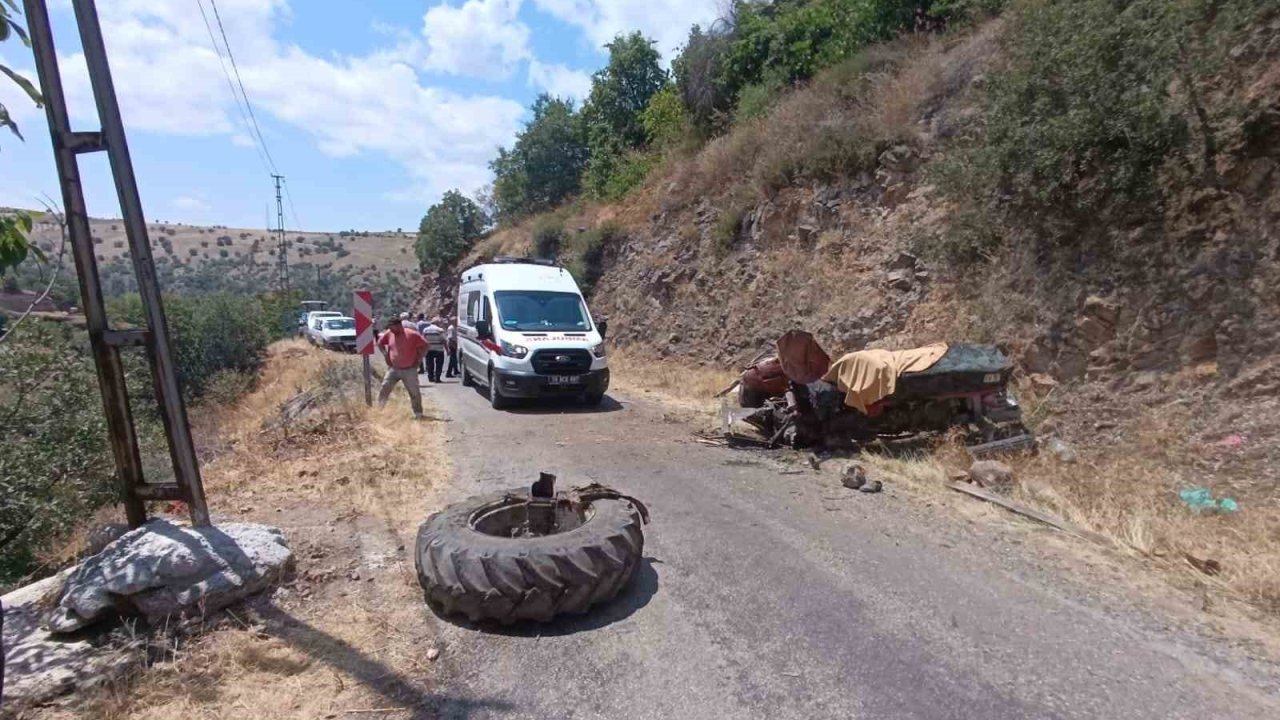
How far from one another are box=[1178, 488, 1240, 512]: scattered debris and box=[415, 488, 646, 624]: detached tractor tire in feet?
16.2

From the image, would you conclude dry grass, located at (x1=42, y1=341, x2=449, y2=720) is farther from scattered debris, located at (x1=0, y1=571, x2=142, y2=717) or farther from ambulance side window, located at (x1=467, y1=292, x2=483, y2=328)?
ambulance side window, located at (x1=467, y1=292, x2=483, y2=328)

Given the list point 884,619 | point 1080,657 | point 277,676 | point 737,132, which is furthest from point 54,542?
point 737,132

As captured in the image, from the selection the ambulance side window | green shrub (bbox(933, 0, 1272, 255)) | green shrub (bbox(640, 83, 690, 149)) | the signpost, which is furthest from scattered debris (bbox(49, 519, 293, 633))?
green shrub (bbox(640, 83, 690, 149))

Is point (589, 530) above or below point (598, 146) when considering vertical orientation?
below

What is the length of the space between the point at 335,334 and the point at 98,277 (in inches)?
1195

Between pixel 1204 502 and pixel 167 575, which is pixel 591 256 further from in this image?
pixel 167 575

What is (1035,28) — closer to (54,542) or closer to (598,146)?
(54,542)

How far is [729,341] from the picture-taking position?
16.5 m

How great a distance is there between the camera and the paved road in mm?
3473

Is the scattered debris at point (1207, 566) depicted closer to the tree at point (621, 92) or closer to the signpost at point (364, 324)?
the signpost at point (364, 324)

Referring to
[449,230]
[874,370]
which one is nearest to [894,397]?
[874,370]

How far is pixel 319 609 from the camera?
446cm

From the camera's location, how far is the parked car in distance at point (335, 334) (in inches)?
1291

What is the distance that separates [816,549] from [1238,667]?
2428mm
